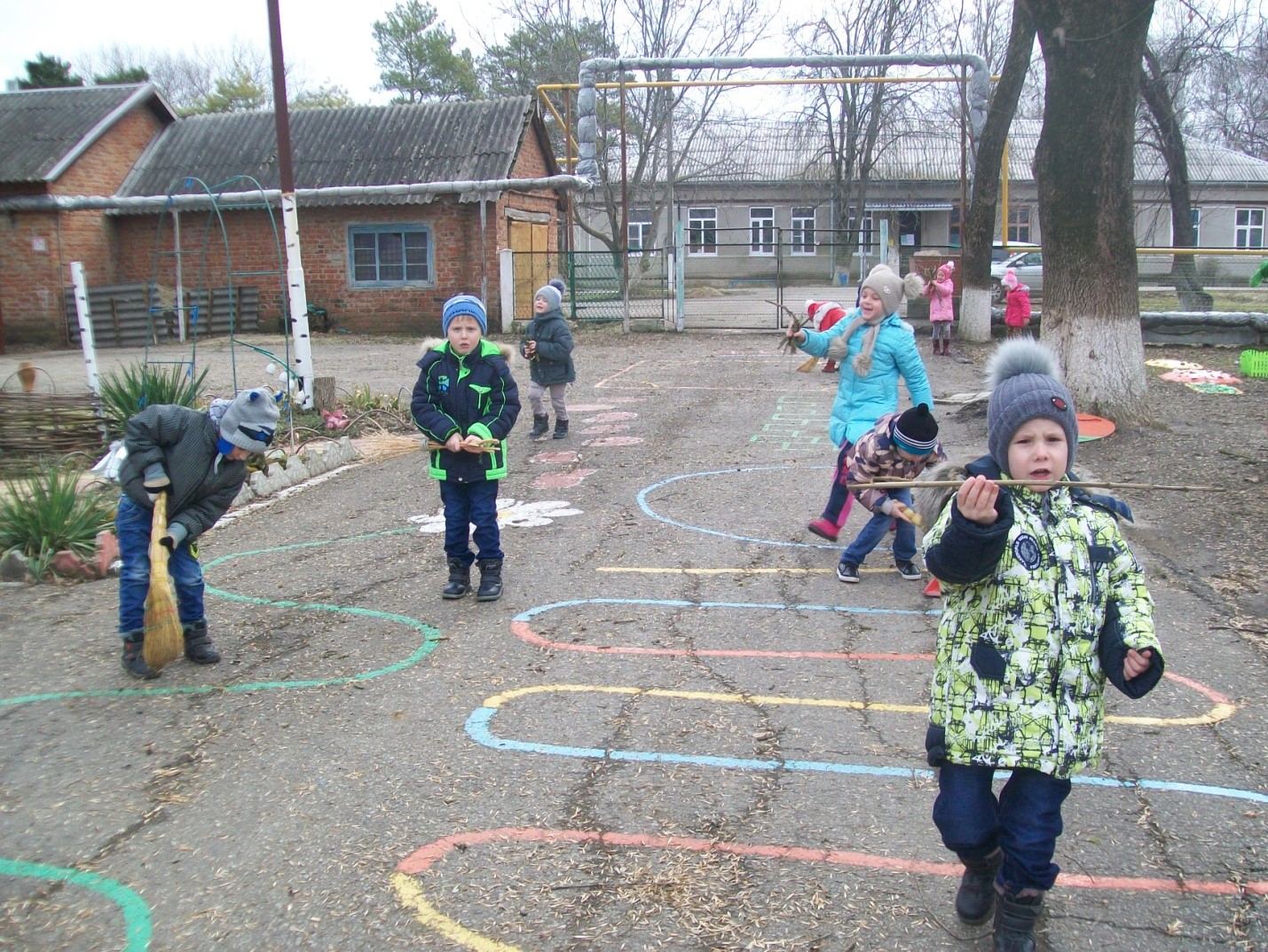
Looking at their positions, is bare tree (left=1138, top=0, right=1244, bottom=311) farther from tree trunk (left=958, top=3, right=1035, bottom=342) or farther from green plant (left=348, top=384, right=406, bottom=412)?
green plant (left=348, top=384, right=406, bottom=412)

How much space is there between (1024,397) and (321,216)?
22033 mm

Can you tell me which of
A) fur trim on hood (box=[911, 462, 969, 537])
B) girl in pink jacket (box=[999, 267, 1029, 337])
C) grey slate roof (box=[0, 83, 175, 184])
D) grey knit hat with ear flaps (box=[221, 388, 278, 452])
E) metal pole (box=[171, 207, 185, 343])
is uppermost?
grey slate roof (box=[0, 83, 175, 184])

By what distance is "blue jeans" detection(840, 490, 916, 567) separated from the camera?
5.67 m

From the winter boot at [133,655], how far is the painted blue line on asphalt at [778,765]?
1625 millimetres

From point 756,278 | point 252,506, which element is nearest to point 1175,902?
point 252,506

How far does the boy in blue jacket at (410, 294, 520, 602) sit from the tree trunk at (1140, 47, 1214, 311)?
53.0 feet

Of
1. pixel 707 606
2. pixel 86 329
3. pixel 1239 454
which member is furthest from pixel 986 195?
pixel 707 606

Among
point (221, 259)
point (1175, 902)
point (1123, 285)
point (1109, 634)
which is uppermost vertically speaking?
point (221, 259)

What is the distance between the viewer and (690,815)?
3.36m

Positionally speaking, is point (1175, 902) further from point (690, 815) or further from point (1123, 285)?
point (1123, 285)

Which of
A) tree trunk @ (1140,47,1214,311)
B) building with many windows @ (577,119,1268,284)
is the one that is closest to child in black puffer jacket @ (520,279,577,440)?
tree trunk @ (1140,47,1214,311)

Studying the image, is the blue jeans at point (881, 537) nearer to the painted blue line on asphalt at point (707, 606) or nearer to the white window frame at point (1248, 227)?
the painted blue line on asphalt at point (707, 606)

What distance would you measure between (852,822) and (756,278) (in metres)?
34.7

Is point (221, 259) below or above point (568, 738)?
above
